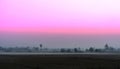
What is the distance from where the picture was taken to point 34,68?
50.3 metres

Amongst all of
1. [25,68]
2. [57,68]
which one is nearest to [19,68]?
[25,68]

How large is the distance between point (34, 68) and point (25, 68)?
1.63m

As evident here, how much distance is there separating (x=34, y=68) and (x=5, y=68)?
4623 millimetres

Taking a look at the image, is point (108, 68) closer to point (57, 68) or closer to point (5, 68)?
point (57, 68)

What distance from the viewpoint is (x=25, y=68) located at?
50938mm

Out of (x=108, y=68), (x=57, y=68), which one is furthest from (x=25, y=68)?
(x=108, y=68)

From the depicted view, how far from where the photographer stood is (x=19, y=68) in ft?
168

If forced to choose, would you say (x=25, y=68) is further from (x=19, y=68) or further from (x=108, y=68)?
(x=108, y=68)

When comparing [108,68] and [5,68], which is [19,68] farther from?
[108,68]

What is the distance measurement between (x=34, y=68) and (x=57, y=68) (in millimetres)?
4166

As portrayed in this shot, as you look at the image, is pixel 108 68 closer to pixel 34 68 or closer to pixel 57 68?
pixel 57 68

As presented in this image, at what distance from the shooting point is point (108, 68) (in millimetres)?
49812

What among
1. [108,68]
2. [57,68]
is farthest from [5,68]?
[108,68]

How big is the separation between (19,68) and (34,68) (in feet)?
8.76
